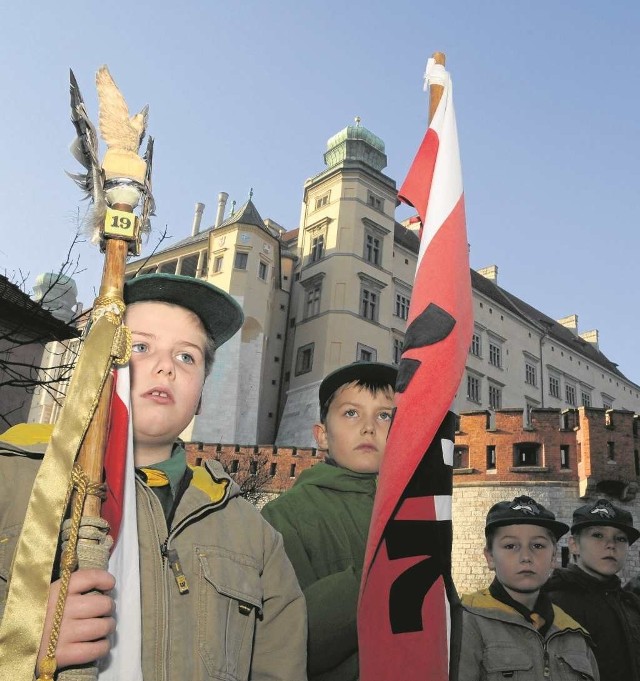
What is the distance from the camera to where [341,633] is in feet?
8.58

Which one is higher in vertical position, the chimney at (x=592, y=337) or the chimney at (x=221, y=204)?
the chimney at (x=221, y=204)

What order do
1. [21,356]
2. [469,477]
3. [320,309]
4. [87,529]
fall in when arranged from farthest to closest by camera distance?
[320,309], [469,477], [21,356], [87,529]

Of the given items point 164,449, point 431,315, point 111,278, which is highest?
point 431,315

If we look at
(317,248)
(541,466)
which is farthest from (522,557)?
(317,248)

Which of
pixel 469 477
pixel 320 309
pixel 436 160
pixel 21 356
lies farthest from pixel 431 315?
pixel 320 309

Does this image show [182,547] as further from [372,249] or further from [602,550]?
[372,249]

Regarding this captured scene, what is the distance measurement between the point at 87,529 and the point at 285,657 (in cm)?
83

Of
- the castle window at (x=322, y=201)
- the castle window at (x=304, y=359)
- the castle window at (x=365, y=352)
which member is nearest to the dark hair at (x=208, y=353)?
the castle window at (x=365, y=352)

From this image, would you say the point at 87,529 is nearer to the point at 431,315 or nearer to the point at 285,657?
the point at 285,657

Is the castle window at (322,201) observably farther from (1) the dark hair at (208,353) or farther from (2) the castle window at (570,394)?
(1) the dark hair at (208,353)

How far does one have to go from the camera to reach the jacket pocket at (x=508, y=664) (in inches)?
146

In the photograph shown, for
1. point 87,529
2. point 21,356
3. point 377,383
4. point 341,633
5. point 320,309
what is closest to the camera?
point 87,529

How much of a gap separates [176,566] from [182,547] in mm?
98

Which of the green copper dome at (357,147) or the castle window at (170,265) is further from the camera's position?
the castle window at (170,265)
